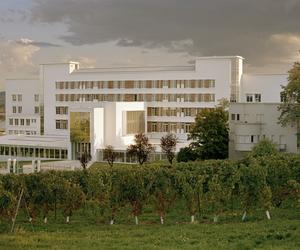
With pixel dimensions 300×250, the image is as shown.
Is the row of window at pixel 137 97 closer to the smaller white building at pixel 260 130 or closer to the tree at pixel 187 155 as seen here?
the tree at pixel 187 155

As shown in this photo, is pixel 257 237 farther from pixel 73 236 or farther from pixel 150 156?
pixel 150 156

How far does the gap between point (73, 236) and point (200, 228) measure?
13.0ft

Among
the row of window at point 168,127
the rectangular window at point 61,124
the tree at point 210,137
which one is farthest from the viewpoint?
the rectangular window at point 61,124

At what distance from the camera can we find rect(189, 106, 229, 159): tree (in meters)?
44.0

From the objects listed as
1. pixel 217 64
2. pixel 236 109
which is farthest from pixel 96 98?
pixel 236 109

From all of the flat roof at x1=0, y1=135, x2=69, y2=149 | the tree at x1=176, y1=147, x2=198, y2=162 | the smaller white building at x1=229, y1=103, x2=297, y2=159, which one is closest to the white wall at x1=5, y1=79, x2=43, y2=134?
the flat roof at x1=0, y1=135, x2=69, y2=149

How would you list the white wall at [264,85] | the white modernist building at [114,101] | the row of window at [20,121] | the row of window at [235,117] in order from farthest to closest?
the row of window at [20,121]
the white wall at [264,85]
the white modernist building at [114,101]
the row of window at [235,117]

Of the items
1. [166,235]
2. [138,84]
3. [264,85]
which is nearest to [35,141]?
[138,84]

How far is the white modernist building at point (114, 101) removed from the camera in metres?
58.2

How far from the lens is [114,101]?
68.6m

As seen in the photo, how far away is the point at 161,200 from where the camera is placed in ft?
69.3

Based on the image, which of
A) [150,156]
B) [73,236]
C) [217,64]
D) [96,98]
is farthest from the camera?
[96,98]

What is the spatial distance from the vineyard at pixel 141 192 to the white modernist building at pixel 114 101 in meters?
32.7

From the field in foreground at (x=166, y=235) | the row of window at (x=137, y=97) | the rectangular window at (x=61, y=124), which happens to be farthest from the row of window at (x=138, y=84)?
the field in foreground at (x=166, y=235)
